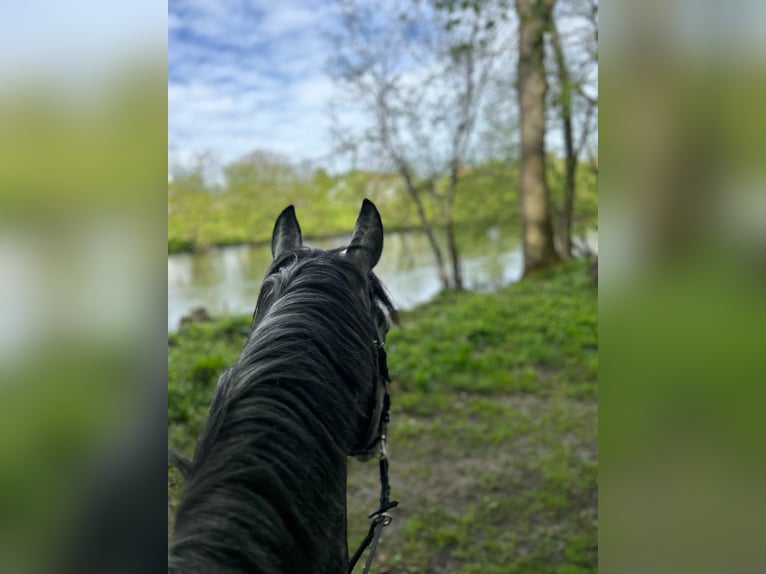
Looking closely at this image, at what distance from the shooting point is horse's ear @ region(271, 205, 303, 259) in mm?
1588

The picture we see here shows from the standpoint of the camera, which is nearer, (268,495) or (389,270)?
(268,495)

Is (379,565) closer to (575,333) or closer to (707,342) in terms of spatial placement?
(707,342)

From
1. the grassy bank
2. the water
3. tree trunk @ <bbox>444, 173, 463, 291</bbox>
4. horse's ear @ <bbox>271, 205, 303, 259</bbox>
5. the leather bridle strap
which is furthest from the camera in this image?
tree trunk @ <bbox>444, 173, 463, 291</bbox>

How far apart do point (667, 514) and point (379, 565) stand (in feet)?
9.57

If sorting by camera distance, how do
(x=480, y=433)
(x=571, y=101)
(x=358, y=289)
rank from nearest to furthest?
(x=358, y=289) < (x=480, y=433) < (x=571, y=101)

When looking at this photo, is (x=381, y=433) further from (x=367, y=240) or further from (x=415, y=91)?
(x=415, y=91)

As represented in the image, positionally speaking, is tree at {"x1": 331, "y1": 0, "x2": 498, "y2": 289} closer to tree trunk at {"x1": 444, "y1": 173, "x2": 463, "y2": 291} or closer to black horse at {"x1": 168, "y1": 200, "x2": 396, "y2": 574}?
tree trunk at {"x1": 444, "y1": 173, "x2": 463, "y2": 291}

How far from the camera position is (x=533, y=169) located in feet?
29.7

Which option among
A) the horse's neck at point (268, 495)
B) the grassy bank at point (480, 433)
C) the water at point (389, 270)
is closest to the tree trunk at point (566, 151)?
the water at point (389, 270)

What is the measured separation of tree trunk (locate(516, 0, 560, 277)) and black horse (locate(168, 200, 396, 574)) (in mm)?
7899

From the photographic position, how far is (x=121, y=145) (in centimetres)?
52

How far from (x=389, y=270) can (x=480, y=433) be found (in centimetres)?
496

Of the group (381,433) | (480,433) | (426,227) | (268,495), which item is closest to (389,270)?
→ (426,227)

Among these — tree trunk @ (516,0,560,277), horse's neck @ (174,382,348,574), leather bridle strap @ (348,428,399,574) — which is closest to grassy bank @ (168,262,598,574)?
horse's neck @ (174,382,348,574)
